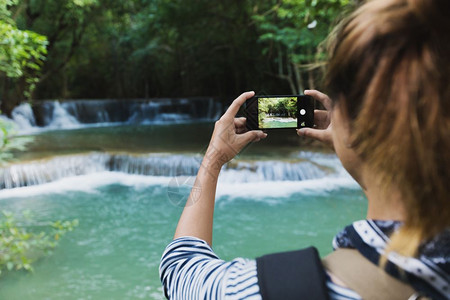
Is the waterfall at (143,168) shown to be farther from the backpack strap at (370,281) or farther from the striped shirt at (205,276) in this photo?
the backpack strap at (370,281)

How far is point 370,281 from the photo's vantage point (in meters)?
0.50

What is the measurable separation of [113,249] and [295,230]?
6.91ft

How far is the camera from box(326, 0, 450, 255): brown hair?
1.57 ft

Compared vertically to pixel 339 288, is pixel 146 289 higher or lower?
lower

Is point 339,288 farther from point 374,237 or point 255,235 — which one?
point 255,235

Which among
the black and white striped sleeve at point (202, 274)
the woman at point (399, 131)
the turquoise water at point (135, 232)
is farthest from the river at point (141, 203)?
the woman at point (399, 131)

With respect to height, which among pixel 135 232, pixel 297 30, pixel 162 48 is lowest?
pixel 135 232

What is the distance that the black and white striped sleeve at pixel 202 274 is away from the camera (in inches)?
22.0

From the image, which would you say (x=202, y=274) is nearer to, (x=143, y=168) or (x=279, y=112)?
(x=279, y=112)

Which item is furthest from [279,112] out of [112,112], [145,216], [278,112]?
[112,112]

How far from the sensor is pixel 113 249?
4.54 m

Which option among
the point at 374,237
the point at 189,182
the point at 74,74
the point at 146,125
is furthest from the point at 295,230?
the point at 74,74

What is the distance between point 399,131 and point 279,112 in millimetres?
436

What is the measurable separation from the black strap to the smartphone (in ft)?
1.26
